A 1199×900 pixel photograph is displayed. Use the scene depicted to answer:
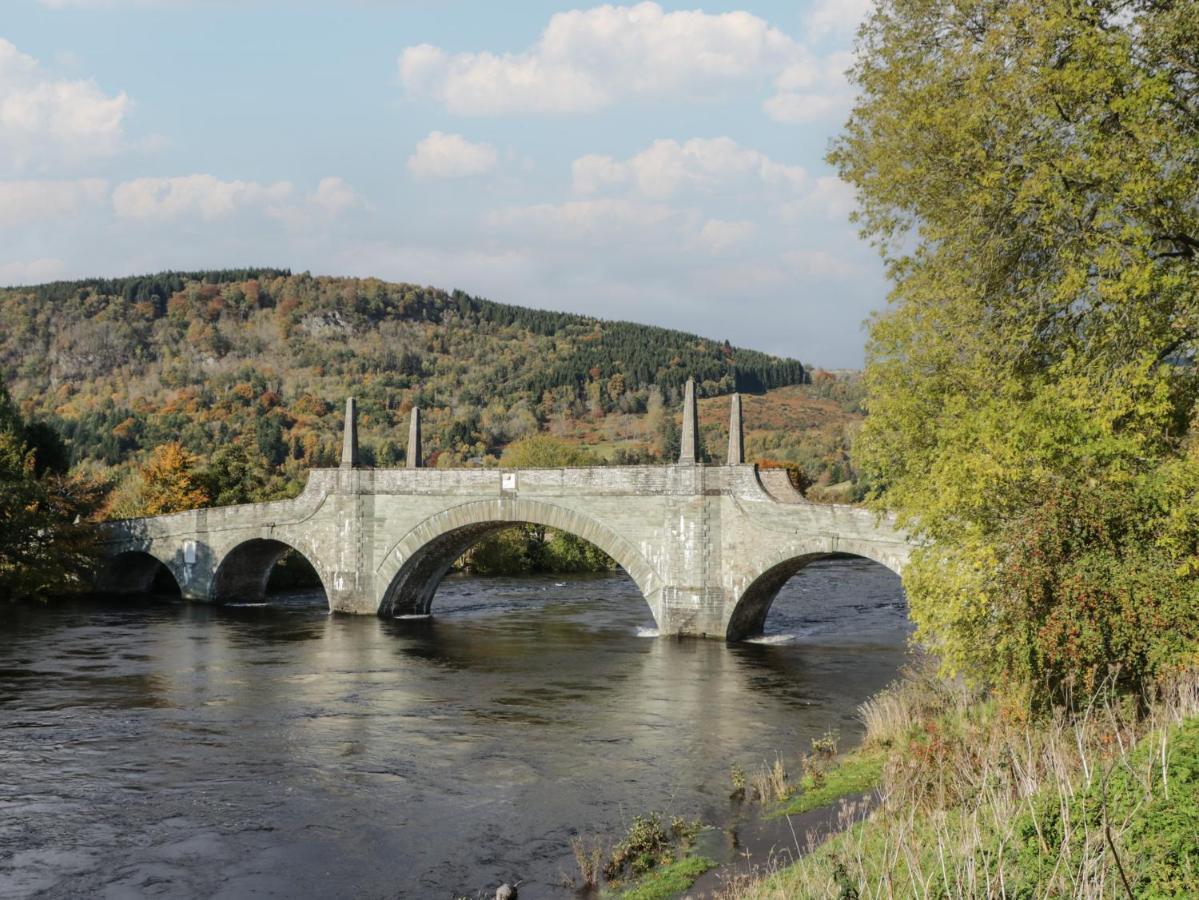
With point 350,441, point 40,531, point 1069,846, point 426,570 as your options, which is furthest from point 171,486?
point 1069,846

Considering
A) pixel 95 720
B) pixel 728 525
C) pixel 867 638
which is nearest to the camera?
pixel 95 720

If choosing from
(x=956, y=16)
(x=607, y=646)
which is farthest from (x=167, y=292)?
(x=956, y=16)

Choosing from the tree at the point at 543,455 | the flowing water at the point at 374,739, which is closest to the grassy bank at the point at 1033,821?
the flowing water at the point at 374,739

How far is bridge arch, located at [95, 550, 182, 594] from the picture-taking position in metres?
45.9

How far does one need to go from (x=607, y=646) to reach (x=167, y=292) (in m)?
122

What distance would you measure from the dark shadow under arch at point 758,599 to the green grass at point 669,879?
16.7 metres

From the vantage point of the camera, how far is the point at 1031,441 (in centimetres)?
1504

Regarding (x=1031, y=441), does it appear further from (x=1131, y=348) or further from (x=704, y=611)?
(x=704, y=611)

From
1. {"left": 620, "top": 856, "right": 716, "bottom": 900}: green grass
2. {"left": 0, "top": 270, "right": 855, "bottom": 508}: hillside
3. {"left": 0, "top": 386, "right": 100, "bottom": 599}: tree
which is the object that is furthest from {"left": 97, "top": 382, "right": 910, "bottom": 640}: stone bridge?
{"left": 0, "top": 270, "right": 855, "bottom": 508}: hillside

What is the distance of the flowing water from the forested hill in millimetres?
55244

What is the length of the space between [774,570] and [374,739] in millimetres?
13943

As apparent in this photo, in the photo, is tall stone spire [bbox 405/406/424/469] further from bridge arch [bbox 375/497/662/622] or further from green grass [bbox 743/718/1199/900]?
green grass [bbox 743/718/1199/900]

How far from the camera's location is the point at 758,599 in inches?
1240

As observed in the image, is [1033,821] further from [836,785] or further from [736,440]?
[736,440]
